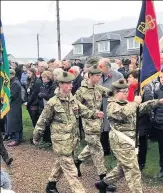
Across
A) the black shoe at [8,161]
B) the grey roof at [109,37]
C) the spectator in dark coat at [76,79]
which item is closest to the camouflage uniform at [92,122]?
the black shoe at [8,161]

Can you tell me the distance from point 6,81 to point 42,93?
4147mm

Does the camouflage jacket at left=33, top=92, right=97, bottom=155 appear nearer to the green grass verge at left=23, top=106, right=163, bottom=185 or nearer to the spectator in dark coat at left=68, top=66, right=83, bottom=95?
the green grass verge at left=23, top=106, right=163, bottom=185

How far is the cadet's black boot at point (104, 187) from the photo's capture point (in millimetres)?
6497

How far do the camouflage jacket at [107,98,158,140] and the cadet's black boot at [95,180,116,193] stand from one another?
3.06 feet

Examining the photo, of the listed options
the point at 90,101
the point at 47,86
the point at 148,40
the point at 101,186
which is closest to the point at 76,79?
the point at 47,86

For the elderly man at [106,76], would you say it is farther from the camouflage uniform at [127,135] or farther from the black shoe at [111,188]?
the camouflage uniform at [127,135]

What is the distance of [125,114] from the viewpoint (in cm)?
594

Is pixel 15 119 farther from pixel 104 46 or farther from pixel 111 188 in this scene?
pixel 104 46

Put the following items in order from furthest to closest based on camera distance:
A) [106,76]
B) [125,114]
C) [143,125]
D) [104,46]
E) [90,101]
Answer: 1. [104,46]
2. [106,76]
3. [143,125]
4. [90,101]
5. [125,114]

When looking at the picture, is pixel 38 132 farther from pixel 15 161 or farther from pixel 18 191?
pixel 15 161

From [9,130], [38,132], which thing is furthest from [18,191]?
[9,130]

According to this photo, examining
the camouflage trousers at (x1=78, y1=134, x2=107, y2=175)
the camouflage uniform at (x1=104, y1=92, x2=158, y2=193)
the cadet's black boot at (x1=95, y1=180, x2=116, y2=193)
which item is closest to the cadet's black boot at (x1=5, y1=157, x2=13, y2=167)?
the camouflage trousers at (x1=78, y1=134, x2=107, y2=175)

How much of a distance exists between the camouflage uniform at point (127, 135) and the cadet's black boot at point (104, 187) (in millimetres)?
352

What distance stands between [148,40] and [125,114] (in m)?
1.10
